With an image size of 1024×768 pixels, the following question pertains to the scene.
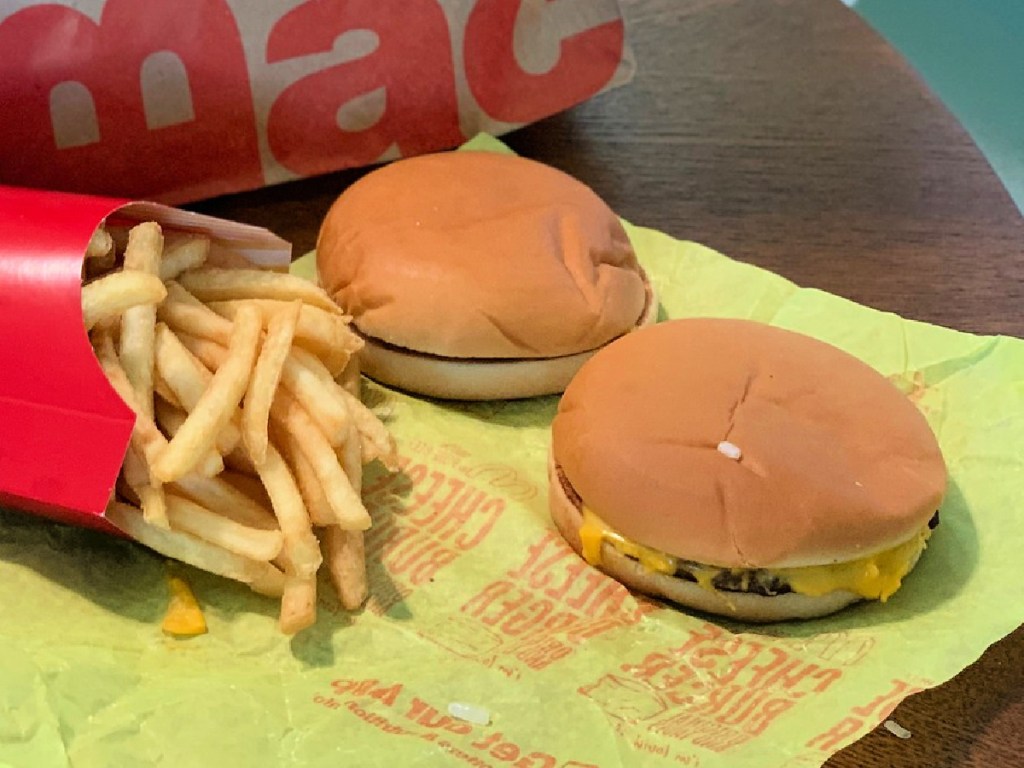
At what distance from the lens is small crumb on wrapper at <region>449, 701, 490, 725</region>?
4.00 ft

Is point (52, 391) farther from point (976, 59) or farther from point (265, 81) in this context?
point (976, 59)

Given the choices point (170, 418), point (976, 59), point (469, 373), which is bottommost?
point (469, 373)

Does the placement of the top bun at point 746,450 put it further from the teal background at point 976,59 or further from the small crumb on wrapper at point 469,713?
the teal background at point 976,59

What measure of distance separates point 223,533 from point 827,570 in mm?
714

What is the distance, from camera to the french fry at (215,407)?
120 cm

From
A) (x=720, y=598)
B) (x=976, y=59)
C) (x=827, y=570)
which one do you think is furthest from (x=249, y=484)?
(x=976, y=59)

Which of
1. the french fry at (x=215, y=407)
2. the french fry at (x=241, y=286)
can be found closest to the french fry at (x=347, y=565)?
the french fry at (x=215, y=407)

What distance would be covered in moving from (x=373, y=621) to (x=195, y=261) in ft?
1.67

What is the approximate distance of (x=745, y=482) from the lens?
1362mm

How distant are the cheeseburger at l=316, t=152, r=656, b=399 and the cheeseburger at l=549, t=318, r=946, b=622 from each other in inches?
7.9

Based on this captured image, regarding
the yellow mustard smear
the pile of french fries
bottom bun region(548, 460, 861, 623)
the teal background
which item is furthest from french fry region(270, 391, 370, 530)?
the teal background

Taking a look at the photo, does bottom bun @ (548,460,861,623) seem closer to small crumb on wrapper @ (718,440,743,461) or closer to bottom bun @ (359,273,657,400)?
small crumb on wrapper @ (718,440,743,461)

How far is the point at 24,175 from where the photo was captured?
1.90 meters

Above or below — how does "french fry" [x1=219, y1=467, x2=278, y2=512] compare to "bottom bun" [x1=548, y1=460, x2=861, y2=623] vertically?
above
